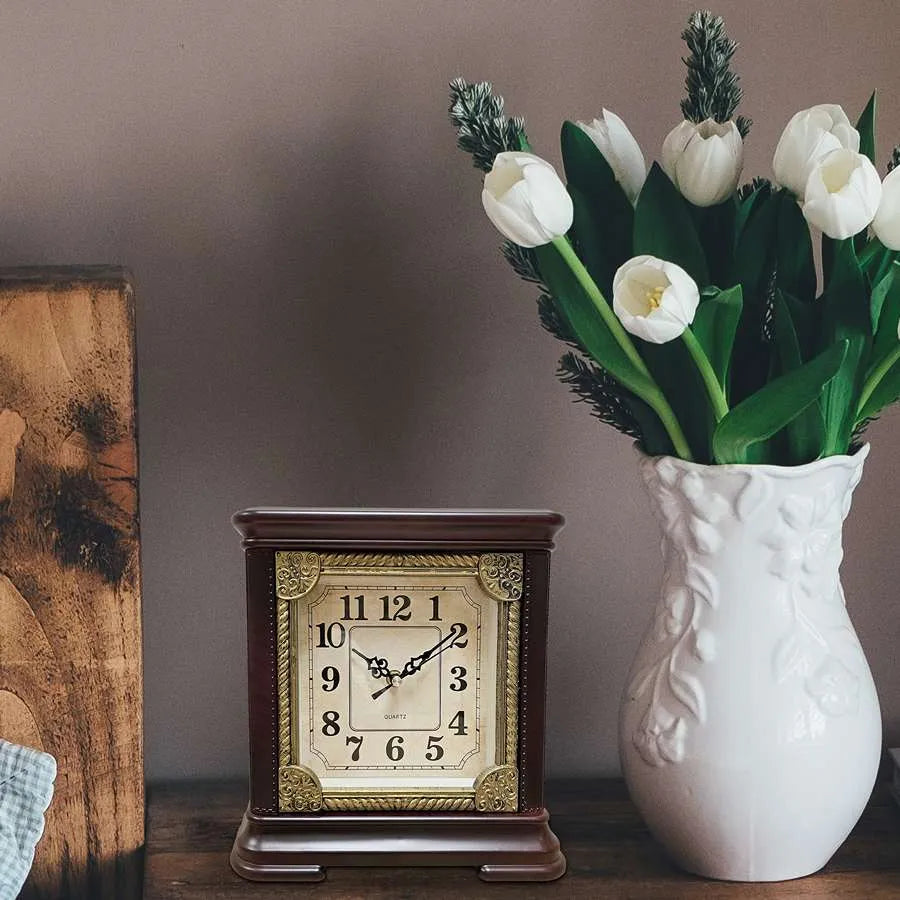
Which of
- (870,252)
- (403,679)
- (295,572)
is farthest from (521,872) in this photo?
(870,252)

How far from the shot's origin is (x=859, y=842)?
0.90 meters

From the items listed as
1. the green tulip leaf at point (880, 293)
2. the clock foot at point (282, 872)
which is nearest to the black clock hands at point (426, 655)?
the clock foot at point (282, 872)

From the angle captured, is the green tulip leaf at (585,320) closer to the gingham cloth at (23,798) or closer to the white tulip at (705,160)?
the white tulip at (705,160)

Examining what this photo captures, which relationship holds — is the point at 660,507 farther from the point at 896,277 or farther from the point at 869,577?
the point at 869,577

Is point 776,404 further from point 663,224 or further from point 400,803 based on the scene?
Answer: point 400,803

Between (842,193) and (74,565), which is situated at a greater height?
(842,193)

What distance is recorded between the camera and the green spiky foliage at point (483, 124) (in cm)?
77

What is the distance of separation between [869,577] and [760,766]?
322mm

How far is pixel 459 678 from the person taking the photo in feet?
2.72

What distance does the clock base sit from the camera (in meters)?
0.82

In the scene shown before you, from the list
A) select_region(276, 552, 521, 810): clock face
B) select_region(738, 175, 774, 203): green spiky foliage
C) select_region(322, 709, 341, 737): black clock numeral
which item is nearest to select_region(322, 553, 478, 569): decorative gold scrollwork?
select_region(276, 552, 521, 810): clock face

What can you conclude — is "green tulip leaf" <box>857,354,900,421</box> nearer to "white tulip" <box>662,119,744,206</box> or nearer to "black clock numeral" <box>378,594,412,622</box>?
"white tulip" <box>662,119,744,206</box>

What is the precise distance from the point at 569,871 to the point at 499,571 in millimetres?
219

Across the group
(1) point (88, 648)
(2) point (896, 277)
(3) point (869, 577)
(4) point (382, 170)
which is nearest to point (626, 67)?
(4) point (382, 170)
